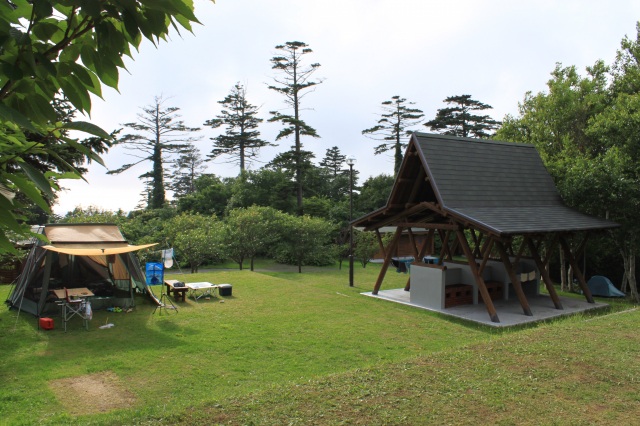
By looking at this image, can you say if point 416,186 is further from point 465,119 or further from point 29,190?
point 465,119

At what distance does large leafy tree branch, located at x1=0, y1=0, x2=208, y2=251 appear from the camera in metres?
0.90

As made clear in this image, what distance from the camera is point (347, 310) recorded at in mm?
11875

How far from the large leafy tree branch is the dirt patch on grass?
5.56m

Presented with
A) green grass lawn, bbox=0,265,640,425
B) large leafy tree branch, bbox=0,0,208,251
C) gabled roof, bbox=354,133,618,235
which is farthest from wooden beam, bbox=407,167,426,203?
large leafy tree branch, bbox=0,0,208,251

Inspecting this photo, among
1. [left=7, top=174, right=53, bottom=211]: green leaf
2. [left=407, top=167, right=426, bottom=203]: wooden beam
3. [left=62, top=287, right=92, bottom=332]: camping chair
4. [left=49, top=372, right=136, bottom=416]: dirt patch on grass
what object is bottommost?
[left=49, top=372, right=136, bottom=416]: dirt patch on grass

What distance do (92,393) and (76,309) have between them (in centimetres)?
470

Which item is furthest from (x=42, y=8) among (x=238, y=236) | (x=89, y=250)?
(x=238, y=236)

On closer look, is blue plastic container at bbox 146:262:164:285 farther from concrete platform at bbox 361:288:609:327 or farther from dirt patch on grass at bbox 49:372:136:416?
dirt patch on grass at bbox 49:372:136:416

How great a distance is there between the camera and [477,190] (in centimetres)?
1248

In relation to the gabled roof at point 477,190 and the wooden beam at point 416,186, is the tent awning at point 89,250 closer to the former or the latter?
the gabled roof at point 477,190

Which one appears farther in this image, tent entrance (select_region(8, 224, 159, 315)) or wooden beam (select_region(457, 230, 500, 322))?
wooden beam (select_region(457, 230, 500, 322))

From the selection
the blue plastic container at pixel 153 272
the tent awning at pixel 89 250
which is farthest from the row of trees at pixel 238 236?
the tent awning at pixel 89 250

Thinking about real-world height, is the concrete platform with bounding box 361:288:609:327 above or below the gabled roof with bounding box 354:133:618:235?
below

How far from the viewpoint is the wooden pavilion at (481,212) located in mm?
11352
